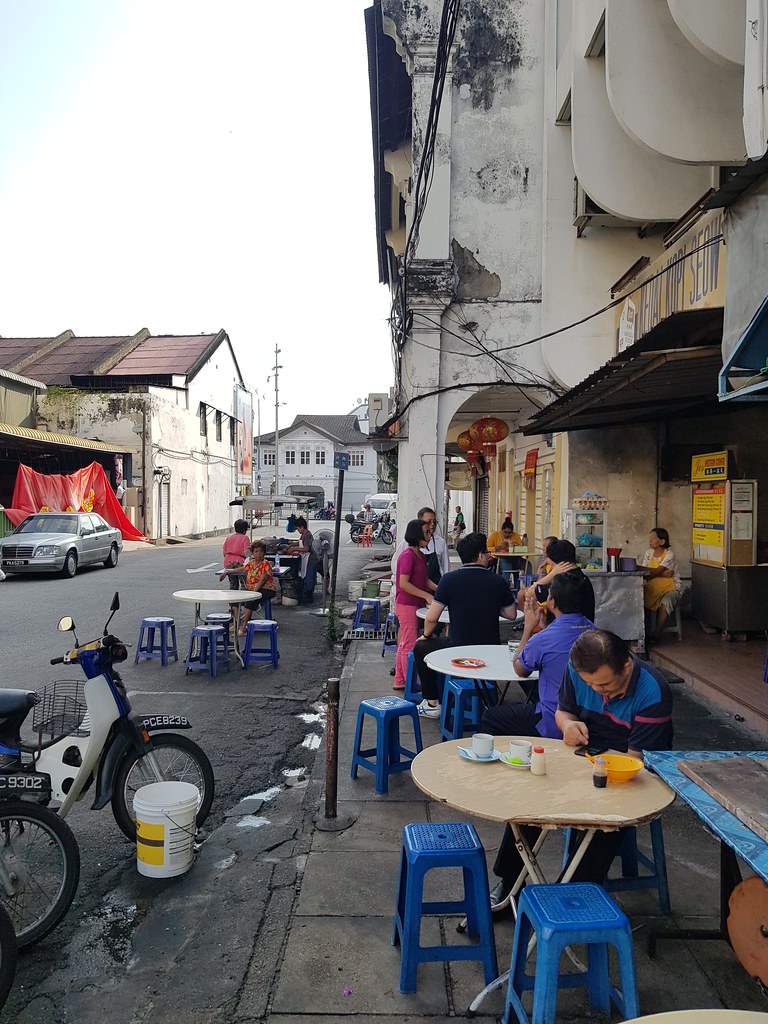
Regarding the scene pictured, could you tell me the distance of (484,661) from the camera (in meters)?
5.44

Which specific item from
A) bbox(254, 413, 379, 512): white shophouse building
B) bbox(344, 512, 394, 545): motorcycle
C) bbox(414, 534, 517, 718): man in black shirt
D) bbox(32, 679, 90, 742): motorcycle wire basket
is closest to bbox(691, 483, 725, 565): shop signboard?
bbox(414, 534, 517, 718): man in black shirt

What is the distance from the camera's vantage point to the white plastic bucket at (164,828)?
147 inches

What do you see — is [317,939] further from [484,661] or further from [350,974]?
[484,661]

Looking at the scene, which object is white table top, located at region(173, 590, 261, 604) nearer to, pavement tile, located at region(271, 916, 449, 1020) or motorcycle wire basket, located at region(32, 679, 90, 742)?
motorcycle wire basket, located at region(32, 679, 90, 742)

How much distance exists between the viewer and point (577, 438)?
1015 centimetres

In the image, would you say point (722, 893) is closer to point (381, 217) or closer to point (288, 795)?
point (288, 795)

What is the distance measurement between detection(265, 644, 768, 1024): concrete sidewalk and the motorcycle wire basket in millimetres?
1487

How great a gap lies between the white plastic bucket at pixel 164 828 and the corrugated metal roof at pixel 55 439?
61.4 ft

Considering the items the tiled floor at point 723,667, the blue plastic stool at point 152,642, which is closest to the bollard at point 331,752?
the tiled floor at point 723,667

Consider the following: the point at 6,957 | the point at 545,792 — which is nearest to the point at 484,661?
the point at 545,792

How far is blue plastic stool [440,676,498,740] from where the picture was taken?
560cm

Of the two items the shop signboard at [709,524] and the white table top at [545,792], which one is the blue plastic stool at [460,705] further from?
the shop signboard at [709,524]

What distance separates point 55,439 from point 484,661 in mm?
21362

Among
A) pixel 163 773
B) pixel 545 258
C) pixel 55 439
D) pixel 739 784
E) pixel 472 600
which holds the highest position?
pixel 545 258
